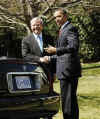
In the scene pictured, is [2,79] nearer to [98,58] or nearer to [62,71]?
[62,71]

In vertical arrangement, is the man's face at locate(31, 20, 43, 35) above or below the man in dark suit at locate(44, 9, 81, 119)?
above

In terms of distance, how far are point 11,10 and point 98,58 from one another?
39.5ft

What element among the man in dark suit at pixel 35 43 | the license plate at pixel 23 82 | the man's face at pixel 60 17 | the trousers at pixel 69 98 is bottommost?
the trousers at pixel 69 98

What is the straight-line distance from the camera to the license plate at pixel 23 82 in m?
4.81

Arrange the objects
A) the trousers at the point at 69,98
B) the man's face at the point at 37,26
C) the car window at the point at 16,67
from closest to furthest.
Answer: the car window at the point at 16,67 < the trousers at the point at 69,98 < the man's face at the point at 37,26

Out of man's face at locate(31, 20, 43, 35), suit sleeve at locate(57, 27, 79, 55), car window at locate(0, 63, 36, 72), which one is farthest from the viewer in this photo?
man's face at locate(31, 20, 43, 35)

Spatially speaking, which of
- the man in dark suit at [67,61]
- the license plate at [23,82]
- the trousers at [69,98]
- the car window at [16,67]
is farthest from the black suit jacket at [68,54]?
the license plate at [23,82]

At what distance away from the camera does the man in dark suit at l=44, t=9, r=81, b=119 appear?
5.16 m

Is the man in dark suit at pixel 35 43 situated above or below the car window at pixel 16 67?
above

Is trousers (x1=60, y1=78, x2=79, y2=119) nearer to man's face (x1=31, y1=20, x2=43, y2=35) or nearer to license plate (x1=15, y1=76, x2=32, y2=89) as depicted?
license plate (x1=15, y1=76, x2=32, y2=89)

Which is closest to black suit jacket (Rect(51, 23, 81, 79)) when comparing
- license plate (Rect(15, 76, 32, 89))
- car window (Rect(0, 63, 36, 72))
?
car window (Rect(0, 63, 36, 72))

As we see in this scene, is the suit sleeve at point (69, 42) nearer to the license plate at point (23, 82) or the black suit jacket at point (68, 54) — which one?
the black suit jacket at point (68, 54)

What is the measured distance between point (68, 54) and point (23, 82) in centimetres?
84

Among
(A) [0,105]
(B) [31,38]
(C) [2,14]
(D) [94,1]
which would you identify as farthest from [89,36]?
(A) [0,105]
